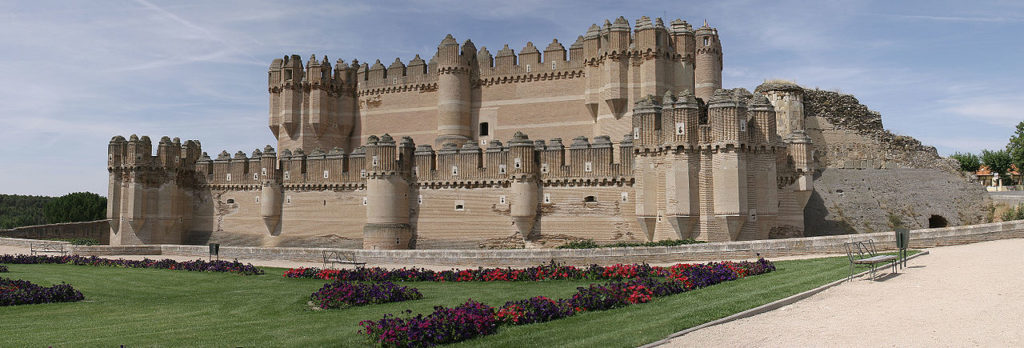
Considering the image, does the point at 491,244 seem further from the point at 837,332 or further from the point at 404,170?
the point at 837,332

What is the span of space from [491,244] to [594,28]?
1362 cm

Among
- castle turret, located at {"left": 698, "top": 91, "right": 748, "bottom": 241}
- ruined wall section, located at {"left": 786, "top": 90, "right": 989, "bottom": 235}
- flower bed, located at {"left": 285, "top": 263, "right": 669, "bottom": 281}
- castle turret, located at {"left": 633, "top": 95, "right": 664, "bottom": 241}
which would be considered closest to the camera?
flower bed, located at {"left": 285, "top": 263, "right": 669, "bottom": 281}

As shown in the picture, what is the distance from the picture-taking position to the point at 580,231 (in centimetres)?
3244

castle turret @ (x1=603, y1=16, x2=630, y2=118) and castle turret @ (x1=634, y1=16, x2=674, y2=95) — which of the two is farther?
castle turret @ (x1=603, y1=16, x2=630, y2=118)

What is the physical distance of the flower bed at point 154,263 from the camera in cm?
2606

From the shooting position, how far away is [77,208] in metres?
66.9

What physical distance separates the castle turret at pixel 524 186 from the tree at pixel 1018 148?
3906 centimetres

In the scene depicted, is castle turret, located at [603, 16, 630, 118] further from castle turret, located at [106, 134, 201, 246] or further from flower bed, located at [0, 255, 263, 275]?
castle turret, located at [106, 134, 201, 246]

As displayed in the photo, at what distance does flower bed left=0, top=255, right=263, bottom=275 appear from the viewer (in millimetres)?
26062

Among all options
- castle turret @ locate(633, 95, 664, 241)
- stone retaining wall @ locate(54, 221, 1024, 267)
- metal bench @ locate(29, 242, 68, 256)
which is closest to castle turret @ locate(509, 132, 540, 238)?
castle turret @ locate(633, 95, 664, 241)

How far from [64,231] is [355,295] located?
42.7 meters

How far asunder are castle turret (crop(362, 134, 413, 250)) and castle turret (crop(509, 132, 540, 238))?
Result: 5984mm

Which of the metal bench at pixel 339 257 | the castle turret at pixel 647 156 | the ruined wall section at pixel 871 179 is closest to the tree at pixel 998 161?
the ruined wall section at pixel 871 179

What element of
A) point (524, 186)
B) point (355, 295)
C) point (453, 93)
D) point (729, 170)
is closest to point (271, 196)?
point (453, 93)
